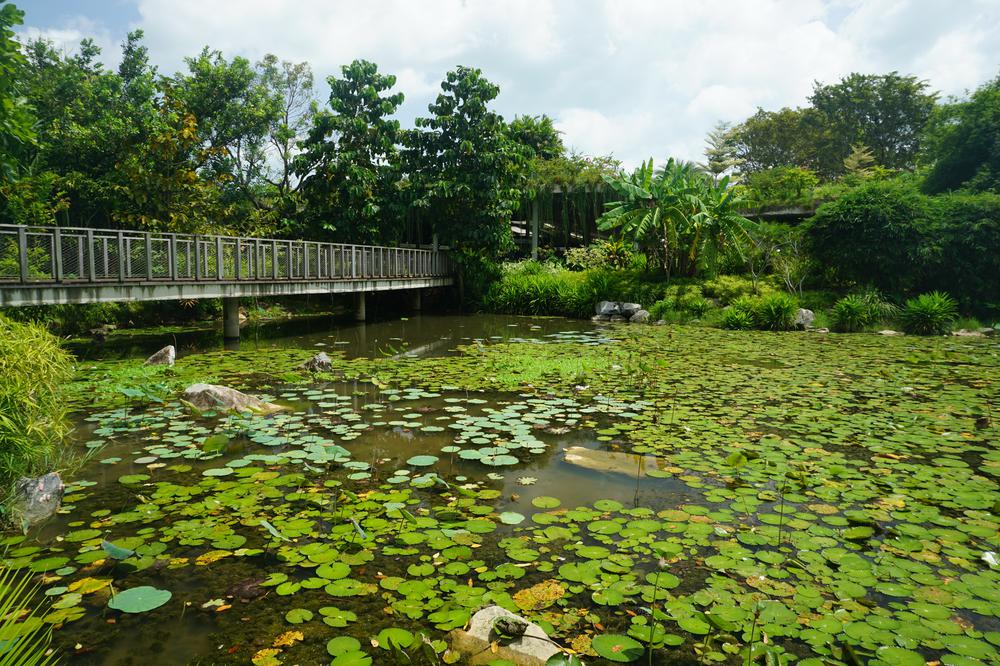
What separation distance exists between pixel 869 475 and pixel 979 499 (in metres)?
0.63

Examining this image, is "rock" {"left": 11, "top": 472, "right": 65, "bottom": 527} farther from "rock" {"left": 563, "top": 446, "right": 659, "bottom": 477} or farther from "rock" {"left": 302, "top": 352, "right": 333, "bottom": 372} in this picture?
"rock" {"left": 302, "top": 352, "right": 333, "bottom": 372}

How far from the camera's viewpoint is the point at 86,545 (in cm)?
327

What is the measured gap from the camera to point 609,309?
17.2 meters

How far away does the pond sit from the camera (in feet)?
8.27

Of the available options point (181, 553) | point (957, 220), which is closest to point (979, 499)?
point (181, 553)

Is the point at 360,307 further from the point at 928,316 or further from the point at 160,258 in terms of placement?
the point at 928,316

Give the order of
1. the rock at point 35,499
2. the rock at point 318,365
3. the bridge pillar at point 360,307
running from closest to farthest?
the rock at point 35,499 → the rock at point 318,365 → the bridge pillar at point 360,307

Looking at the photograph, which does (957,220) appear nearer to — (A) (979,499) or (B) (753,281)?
(B) (753,281)

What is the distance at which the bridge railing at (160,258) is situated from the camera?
8.31 m

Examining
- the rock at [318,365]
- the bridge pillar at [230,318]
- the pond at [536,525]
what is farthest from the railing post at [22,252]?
the bridge pillar at [230,318]

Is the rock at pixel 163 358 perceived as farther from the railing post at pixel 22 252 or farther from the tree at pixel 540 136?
the tree at pixel 540 136

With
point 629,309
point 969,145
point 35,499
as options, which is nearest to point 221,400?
point 35,499

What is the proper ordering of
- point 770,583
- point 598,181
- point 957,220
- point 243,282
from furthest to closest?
1. point 598,181
2. point 957,220
3. point 243,282
4. point 770,583

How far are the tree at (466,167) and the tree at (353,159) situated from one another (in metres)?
0.95
